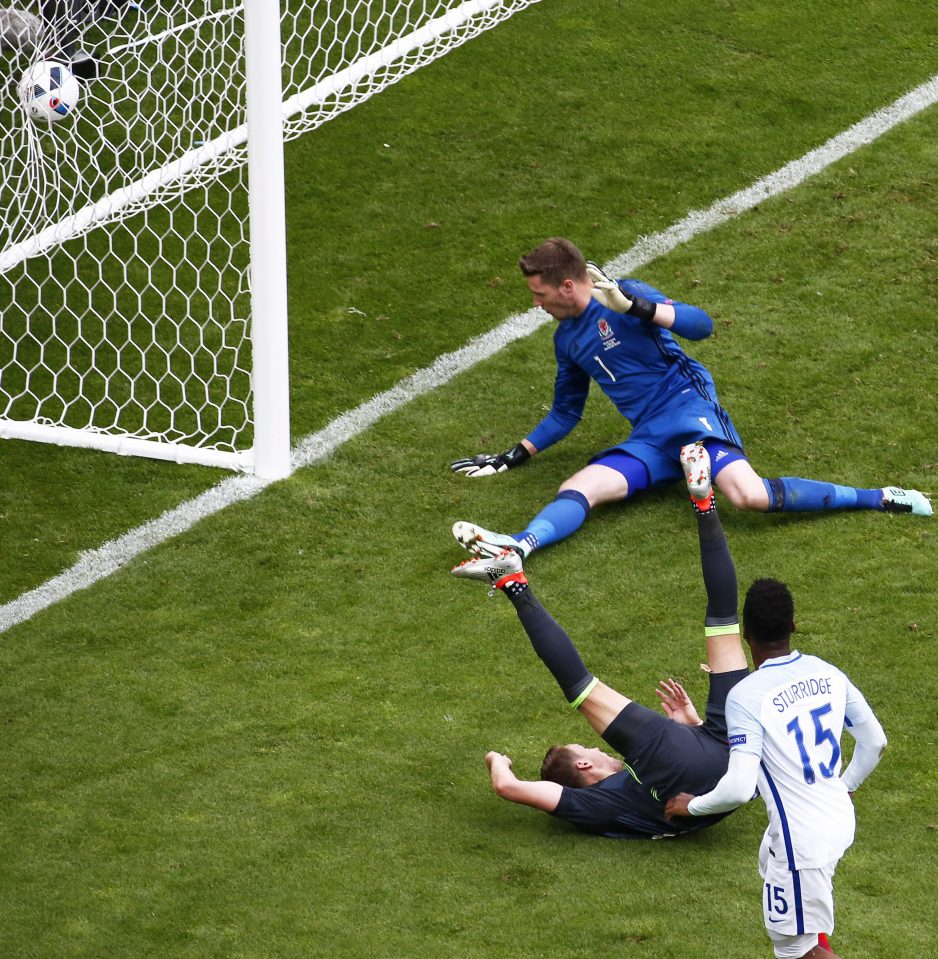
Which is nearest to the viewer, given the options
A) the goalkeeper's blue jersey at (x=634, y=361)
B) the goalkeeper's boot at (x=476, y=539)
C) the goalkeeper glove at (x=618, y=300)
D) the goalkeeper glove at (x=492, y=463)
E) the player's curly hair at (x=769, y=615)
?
the player's curly hair at (x=769, y=615)

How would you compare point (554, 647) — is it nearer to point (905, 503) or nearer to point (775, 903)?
point (775, 903)

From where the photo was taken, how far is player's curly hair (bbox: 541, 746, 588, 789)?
539 cm

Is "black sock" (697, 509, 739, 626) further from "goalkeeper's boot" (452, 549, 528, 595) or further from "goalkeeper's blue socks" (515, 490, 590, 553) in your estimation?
"goalkeeper's blue socks" (515, 490, 590, 553)

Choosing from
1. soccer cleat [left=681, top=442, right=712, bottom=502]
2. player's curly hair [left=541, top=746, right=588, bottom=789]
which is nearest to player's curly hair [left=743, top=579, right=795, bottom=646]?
soccer cleat [left=681, top=442, right=712, bottom=502]

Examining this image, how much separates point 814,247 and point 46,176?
431 cm

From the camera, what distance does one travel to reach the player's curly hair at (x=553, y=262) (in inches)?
270

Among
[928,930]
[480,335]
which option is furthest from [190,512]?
[928,930]

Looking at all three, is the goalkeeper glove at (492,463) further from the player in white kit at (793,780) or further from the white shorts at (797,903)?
the white shorts at (797,903)

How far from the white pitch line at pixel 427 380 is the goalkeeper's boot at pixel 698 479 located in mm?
2843

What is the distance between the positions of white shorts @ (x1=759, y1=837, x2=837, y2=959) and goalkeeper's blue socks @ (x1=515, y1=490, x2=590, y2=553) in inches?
112

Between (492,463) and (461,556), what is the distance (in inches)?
28.2

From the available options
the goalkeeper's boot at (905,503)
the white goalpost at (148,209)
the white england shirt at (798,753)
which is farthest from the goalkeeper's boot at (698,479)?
the white goalpost at (148,209)

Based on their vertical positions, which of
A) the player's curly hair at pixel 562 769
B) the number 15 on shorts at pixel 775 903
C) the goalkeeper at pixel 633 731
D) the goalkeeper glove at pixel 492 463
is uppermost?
the number 15 on shorts at pixel 775 903

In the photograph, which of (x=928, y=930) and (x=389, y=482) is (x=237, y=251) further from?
(x=928, y=930)
